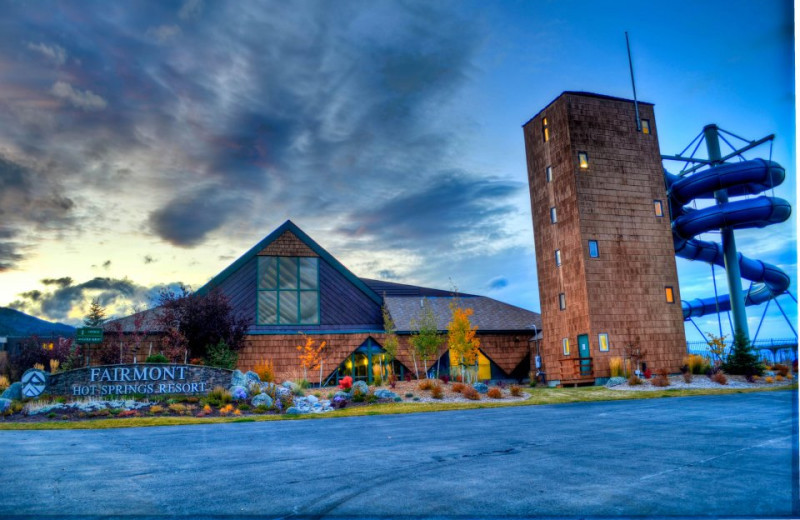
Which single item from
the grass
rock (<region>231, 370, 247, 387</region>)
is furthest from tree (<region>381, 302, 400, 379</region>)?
rock (<region>231, 370, 247, 387</region>)

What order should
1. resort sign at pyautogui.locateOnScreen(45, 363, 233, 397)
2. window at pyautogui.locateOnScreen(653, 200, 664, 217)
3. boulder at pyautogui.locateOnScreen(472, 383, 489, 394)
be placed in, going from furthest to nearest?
window at pyautogui.locateOnScreen(653, 200, 664, 217), boulder at pyautogui.locateOnScreen(472, 383, 489, 394), resort sign at pyautogui.locateOnScreen(45, 363, 233, 397)

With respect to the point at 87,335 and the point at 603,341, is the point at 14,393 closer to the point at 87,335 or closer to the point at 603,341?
the point at 87,335

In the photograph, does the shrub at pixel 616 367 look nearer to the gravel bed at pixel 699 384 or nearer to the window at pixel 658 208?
the gravel bed at pixel 699 384

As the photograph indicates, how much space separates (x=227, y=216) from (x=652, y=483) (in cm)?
1334

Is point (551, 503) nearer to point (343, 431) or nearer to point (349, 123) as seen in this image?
point (349, 123)

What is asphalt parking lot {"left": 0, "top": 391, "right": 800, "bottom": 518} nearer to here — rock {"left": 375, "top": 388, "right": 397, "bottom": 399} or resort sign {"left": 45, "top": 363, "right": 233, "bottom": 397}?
resort sign {"left": 45, "top": 363, "right": 233, "bottom": 397}

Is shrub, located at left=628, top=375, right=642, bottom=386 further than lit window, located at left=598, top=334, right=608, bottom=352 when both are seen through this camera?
→ No

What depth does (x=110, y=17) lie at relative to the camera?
5.65 metres

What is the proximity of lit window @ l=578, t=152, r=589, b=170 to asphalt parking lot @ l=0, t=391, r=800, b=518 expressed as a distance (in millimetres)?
19806

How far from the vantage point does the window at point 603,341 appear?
28120 mm

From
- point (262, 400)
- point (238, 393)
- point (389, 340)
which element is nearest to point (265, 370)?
point (389, 340)

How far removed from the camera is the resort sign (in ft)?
67.6

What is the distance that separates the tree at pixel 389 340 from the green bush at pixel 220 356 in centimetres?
780

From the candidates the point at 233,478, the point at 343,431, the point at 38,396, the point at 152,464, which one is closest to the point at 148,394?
the point at 38,396
